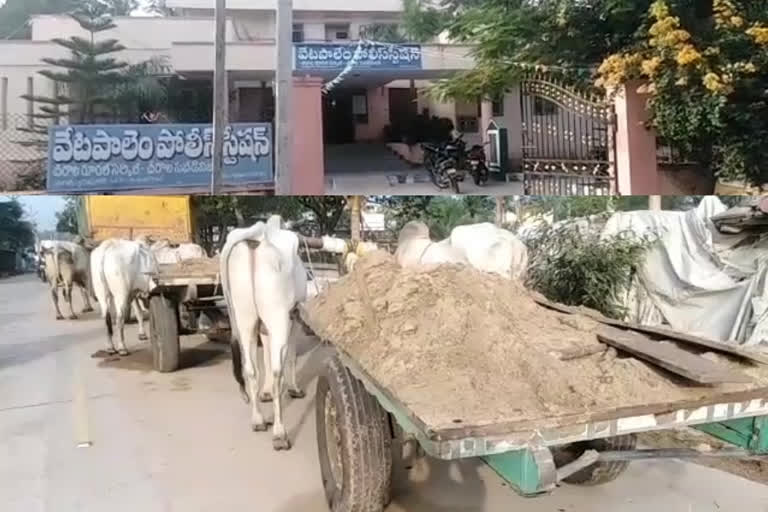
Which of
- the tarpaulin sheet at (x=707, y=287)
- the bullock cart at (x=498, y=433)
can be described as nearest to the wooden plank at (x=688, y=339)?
the bullock cart at (x=498, y=433)

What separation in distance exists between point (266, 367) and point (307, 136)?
1.78 ft

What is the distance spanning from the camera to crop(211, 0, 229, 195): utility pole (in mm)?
1370

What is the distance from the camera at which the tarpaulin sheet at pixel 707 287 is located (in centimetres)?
210

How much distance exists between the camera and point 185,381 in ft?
5.40

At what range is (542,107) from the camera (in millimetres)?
1597

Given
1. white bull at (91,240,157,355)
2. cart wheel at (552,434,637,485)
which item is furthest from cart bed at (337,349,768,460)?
white bull at (91,240,157,355)

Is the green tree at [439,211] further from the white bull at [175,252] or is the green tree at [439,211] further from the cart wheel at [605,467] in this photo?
the cart wheel at [605,467]

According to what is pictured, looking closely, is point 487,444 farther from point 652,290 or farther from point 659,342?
point 652,290

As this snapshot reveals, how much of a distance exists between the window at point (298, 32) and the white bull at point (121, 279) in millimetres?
550

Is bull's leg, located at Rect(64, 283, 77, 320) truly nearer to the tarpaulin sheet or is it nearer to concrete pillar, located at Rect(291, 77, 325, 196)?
concrete pillar, located at Rect(291, 77, 325, 196)

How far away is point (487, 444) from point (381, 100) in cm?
78

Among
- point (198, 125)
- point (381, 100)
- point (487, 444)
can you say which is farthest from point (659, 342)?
point (198, 125)

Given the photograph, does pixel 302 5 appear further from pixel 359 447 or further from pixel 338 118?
pixel 359 447

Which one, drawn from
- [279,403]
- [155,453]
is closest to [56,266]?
[155,453]
